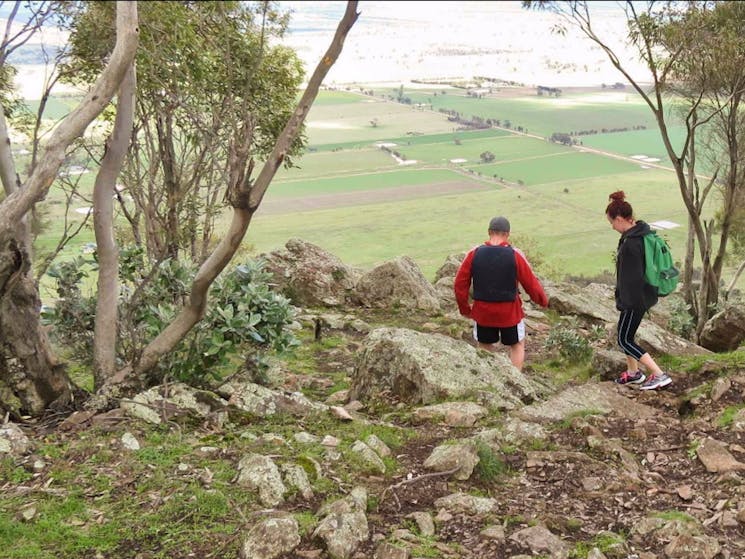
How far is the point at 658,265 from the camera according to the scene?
359 inches

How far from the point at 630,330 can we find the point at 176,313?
18.3ft

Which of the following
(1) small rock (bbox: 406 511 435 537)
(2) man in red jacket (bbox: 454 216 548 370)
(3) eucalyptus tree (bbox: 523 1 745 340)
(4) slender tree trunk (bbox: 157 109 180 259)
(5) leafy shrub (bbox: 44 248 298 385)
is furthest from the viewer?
(3) eucalyptus tree (bbox: 523 1 745 340)

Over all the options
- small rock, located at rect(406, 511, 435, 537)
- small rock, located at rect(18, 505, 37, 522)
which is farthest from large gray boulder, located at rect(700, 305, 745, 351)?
small rock, located at rect(18, 505, 37, 522)

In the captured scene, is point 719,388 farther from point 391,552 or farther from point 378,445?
point 391,552

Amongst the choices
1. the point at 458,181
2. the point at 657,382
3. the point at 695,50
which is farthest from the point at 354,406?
the point at 458,181

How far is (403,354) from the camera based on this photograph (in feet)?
30.1

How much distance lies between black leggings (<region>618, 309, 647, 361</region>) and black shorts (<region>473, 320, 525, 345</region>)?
129 cm

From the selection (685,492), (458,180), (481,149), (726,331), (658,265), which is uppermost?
(481,149)

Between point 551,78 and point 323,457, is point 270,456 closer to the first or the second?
point 323,457

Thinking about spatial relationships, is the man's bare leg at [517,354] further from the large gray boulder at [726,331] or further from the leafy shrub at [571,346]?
the large gray boulder at [726,331]

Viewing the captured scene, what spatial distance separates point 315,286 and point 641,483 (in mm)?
11038

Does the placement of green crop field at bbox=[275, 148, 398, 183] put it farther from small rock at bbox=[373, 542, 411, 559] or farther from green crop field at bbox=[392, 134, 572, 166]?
small rock at bbox=[373, 542, 411, 559]

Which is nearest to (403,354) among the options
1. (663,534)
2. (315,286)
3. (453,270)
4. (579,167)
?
(663,534)

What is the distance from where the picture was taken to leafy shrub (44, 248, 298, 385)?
326 inches
